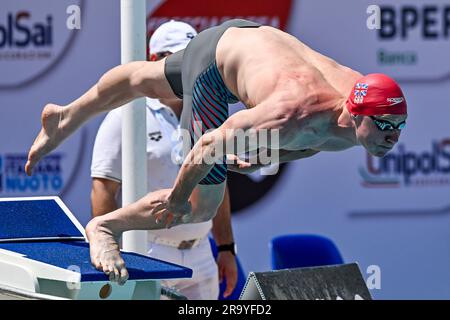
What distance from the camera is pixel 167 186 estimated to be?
5465mm

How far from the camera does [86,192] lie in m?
6.52

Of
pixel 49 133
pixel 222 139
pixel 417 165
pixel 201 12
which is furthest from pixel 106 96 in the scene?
pixel 417 165

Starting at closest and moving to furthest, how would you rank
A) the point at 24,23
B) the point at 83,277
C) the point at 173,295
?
1. the point at 83,277
2. the point at 173,295
3. the point at 24,23

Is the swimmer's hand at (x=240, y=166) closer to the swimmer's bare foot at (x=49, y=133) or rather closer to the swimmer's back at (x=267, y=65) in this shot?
the swimmer's back at (x=267, y=65)

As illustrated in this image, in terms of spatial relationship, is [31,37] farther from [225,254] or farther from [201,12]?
[225,254]

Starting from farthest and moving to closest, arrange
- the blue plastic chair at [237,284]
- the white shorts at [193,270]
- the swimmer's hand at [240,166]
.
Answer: the blue plastic chair at [237,284]
the white shorts at [193,270]
the swimmer's hand at [240,166]

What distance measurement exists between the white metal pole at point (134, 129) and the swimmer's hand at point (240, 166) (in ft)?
1.38

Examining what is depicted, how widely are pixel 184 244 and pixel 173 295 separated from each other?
667mm

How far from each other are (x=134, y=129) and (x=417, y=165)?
2133 mm

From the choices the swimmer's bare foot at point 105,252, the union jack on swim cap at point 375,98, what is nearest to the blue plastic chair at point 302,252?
the swimmer's bare foot at point 105,252

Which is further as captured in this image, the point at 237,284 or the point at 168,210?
the point at 237,284

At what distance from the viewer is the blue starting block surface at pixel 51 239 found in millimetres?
4328
